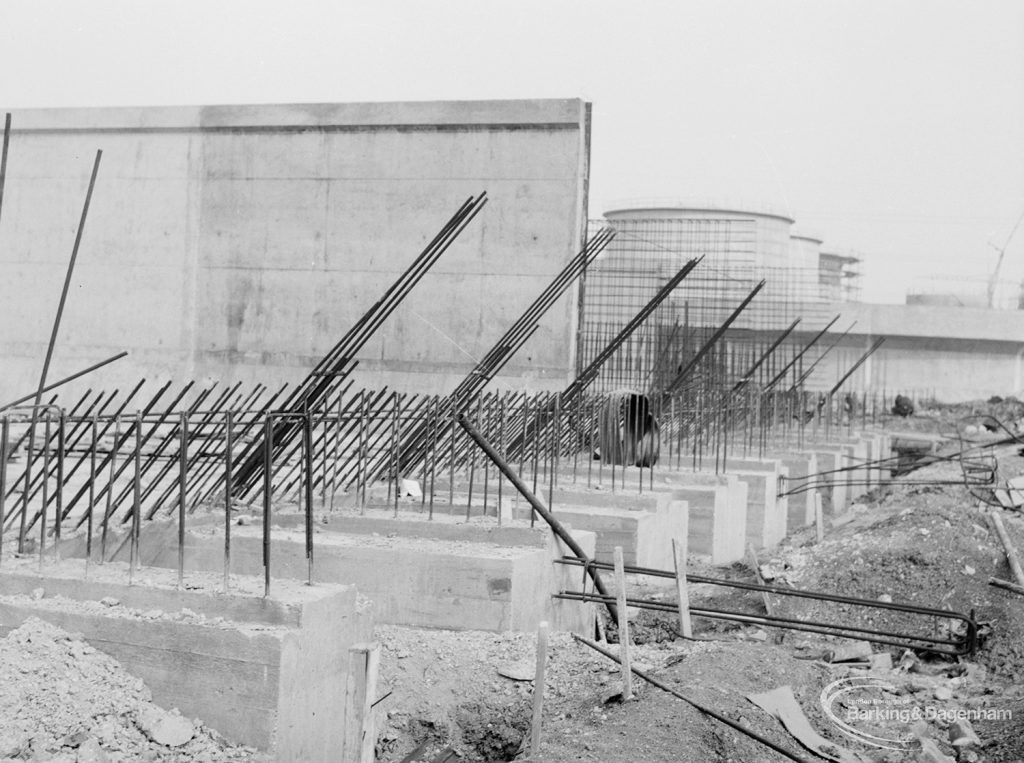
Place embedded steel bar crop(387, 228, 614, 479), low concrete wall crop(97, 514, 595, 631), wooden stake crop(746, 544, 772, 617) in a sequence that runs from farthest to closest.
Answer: embedded steel bar crop(387, 228, 614, 479)
wooden stake crop(746, 544, 772, 617)
low concrete wall crop(97, 514, 595, 631)

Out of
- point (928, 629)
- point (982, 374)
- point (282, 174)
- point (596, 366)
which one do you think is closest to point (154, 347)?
point (282, 174)

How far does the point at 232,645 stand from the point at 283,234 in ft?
45.8

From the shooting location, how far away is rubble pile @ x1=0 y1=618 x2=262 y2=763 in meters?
5.32

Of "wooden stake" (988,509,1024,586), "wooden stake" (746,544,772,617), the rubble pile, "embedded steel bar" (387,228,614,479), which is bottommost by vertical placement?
"wooden stake" (746,544,772,617)

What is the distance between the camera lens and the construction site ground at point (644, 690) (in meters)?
5.67

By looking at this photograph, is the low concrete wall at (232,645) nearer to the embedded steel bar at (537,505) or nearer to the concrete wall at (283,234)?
the embedded steel bar at (537,505)

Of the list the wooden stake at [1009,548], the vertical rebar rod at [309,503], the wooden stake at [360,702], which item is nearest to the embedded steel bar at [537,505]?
the vertical rebar rod at [309,503]

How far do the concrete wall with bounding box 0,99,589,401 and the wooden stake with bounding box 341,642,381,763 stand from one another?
Result: 36.7 feet

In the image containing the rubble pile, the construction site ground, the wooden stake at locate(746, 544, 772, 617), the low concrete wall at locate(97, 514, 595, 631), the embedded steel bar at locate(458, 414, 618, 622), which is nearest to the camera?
the rubble pile

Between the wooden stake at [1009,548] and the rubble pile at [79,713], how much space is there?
21.4ft

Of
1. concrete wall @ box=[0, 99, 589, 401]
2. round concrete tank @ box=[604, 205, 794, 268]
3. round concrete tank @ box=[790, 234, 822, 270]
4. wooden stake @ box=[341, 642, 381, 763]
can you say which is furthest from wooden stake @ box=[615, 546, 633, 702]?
round concrete tank @ box=[790, 234, 822, 270]

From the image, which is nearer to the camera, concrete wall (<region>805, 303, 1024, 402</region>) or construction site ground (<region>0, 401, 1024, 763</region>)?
construction site ground (<region>0, 401, 1024, 763</region>)

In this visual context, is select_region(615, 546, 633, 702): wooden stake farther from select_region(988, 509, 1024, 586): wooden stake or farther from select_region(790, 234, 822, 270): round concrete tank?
select_region(790, 234, 822, 270): round concrete tank

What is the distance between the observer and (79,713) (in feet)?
18.2
